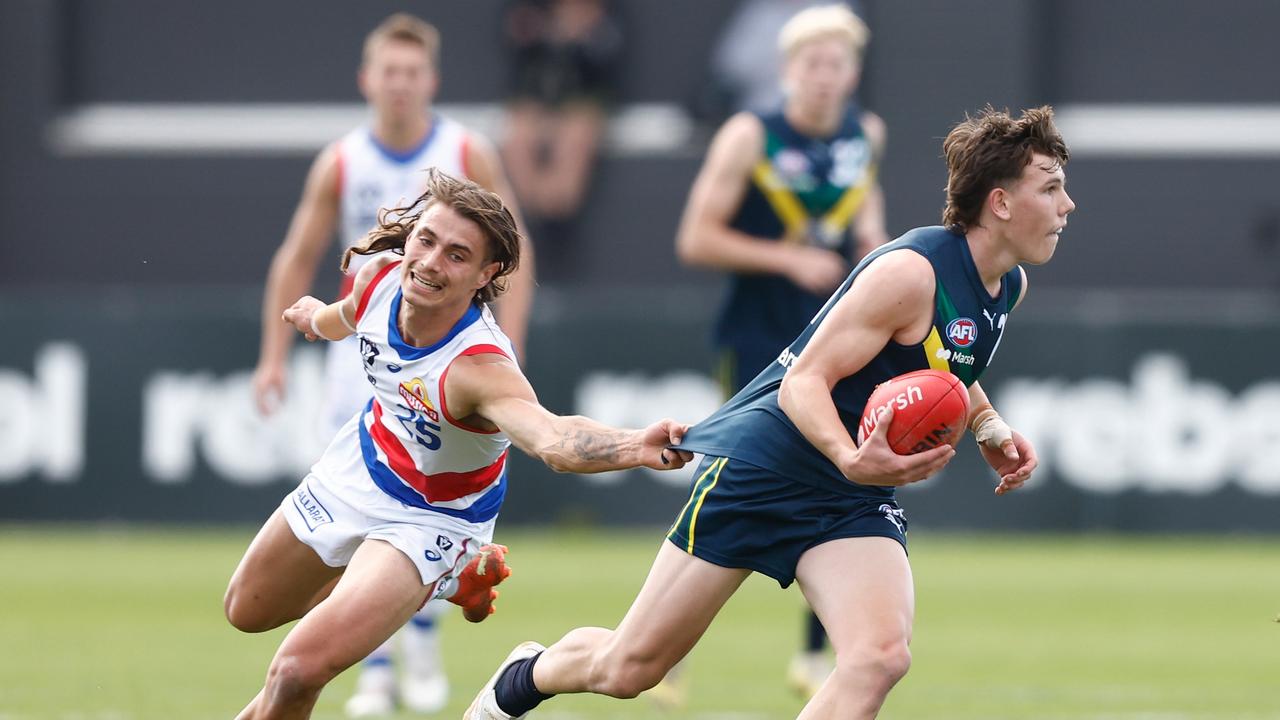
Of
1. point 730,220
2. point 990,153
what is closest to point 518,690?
point 990,153

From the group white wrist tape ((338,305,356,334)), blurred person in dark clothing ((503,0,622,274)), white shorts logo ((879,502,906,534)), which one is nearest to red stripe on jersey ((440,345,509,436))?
white wrist tape ((338,305,356,334))

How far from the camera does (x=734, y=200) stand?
8.91m

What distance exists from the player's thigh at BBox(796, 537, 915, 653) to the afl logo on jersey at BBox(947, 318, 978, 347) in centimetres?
62

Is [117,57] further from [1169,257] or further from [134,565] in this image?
[1169,257]

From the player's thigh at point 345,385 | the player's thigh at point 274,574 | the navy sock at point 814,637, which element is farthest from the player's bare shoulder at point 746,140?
the player's thigh at point 274,574

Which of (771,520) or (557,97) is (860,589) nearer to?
(771,520)

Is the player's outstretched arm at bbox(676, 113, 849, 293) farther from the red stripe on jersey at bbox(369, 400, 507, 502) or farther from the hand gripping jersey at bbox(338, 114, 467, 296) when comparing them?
the red stripe on jersey at bbox(369, 400, 507, 502)

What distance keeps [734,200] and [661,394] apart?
684 centimetres

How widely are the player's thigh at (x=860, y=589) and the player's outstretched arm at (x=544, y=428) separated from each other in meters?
0.53

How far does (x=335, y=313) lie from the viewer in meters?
6.87

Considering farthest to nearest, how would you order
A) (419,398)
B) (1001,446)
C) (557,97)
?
1. (557,97)
2. (419,398)
3. (1001,446)

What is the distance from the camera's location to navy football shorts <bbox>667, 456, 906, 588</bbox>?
244 inches

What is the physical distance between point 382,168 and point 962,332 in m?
3.69

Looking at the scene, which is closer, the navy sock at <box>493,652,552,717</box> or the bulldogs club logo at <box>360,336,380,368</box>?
the bulldogs club logo at <box>360,336,380,368</box>
